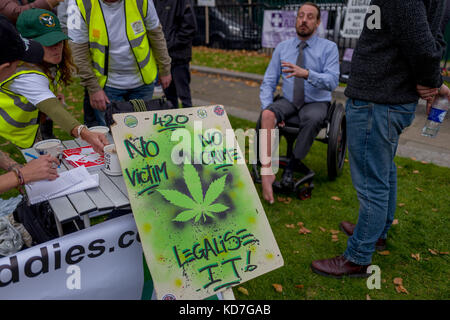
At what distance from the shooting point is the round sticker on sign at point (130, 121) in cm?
188

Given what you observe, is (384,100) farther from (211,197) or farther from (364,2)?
(364,2)

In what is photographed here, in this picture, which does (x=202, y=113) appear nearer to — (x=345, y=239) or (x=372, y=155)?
(x=372, y=155)

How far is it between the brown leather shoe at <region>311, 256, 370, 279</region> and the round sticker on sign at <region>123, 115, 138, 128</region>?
1769 mm

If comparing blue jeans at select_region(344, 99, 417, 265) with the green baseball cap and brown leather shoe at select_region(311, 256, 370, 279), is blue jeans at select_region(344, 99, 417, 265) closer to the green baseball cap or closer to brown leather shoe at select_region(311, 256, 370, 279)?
brown leather shoe at select_region(311, 256, 370, 279)

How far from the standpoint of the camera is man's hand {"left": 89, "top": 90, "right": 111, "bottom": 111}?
3129mm

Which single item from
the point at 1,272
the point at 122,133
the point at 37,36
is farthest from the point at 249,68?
the point at 1,272

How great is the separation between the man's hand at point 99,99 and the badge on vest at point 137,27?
0.62 m

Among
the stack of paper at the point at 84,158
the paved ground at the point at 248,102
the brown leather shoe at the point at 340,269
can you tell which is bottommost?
the paved ground at the point at 248,102

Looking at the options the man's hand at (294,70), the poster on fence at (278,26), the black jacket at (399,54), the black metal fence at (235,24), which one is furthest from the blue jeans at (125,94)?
the black metal fence at (235,24)

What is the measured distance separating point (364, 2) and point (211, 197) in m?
5.08

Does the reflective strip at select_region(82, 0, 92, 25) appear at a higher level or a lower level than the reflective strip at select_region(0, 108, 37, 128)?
higher

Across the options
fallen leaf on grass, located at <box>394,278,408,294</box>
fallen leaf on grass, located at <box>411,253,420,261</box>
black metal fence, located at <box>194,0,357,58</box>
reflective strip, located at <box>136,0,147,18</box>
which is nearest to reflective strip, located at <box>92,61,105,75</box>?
reflective strip, located at <box>136,0,147,18</box>

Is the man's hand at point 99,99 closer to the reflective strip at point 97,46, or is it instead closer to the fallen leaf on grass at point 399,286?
the reflective strip at point 97,46

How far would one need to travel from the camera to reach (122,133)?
1838 millimetres
